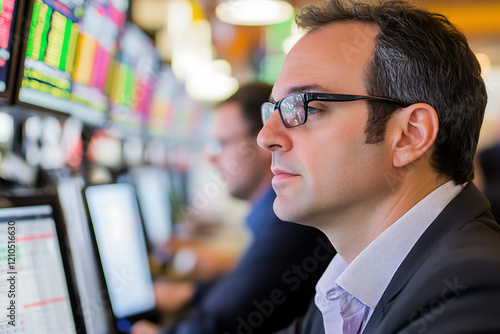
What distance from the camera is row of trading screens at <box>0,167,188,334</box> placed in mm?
1229

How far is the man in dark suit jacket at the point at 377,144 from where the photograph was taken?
48.0 inches

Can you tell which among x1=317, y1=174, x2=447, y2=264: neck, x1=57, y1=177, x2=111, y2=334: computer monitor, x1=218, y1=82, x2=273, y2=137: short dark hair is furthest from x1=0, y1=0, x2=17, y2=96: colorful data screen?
x1=218, y1=82, x2=273, y2=137: short dark hair

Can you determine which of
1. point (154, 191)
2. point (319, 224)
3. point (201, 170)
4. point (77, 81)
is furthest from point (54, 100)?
point (201, 170)

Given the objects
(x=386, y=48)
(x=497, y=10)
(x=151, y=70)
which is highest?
(x=497, y=10)

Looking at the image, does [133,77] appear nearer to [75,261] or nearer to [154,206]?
[154,206]

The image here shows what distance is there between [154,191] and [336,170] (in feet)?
8.71

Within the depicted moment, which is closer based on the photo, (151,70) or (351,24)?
(351,24)

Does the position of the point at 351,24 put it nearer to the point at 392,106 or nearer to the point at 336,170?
the point at 392,106

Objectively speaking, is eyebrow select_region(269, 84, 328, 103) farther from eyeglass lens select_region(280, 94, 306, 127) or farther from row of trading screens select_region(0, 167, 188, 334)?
row of trading screens select_region(0, 167, 188, 334)

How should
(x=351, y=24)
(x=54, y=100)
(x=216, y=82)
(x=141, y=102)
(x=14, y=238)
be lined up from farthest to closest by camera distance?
(x=216, y=82) → (x=141, y=102) → (x=54, y=100) → (x=351, y=24) → (x=14, y=238)

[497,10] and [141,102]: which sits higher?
[497,10]

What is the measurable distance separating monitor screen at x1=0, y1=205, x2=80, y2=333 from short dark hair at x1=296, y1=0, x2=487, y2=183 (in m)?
0.89

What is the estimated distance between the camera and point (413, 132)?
125 cm

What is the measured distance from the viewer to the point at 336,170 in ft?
4.11
